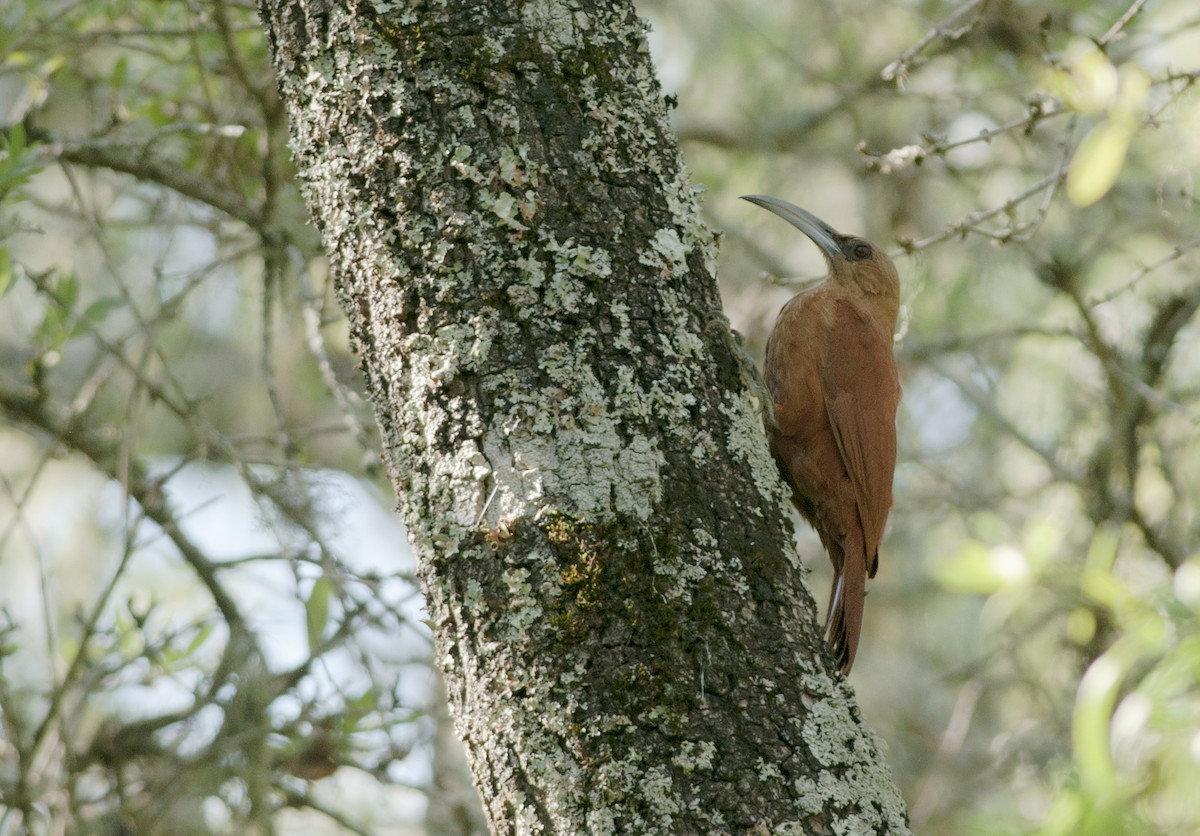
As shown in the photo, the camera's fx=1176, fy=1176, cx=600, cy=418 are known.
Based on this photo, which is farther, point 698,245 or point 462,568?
point 698,245

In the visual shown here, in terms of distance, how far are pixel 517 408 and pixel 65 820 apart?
199 cm

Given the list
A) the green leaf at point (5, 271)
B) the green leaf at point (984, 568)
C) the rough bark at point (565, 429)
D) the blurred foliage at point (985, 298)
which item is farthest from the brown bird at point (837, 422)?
the green leaf at point (5, 271)

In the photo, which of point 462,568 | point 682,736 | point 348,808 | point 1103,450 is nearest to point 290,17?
point 462,568

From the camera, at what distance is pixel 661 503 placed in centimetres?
164

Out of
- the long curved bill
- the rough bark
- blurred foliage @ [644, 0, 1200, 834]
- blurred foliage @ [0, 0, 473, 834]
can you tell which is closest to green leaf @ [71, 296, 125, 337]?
blurred foliage @ [0, 0, 473, 834]

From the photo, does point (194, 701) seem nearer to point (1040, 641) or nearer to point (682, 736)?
point (682, 736)

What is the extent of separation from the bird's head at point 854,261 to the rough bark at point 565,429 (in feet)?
6.73

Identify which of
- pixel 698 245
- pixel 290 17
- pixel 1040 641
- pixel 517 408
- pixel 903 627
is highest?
pixel 903 627

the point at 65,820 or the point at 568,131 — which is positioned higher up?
the point at 568,131

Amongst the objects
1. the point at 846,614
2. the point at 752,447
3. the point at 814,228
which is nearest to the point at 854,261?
the point at 814,228

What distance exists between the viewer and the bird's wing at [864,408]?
3.18 m

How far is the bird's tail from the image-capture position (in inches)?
113

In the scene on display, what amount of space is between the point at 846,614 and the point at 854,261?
139cm

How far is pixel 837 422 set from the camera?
10.6 ft
